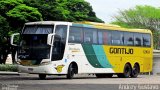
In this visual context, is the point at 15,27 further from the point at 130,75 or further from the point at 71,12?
the point at 130,75

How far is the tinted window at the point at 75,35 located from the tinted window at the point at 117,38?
343 centimetres

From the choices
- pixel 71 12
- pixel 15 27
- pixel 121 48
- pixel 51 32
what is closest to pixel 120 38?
pixel 121 48

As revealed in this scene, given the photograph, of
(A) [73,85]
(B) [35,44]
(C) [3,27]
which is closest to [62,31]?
(B) [35,44]

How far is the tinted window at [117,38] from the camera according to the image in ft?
99.5

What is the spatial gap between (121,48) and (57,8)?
14417 millimetres

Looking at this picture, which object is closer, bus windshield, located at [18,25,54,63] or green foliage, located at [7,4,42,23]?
bus windshield, located at [18,25,54,63]


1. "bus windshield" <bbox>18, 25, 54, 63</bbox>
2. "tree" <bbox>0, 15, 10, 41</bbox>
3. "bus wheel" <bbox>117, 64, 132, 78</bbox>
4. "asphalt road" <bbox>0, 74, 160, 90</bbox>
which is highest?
"tree" <bbox>0, 15, 10, 41</bbox>

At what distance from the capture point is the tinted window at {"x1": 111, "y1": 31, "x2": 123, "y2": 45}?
99.5ft

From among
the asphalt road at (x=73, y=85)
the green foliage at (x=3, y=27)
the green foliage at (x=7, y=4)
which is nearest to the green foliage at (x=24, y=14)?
the green foliage at (x=7, y=4)

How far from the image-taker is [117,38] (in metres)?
30.7

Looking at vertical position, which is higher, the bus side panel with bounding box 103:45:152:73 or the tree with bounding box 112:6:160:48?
the tree with bounding box 112:6:160:48

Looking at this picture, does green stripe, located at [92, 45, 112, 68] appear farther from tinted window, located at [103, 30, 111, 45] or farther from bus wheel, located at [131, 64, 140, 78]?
bus wheel, located at [131, 64, 140, 78]

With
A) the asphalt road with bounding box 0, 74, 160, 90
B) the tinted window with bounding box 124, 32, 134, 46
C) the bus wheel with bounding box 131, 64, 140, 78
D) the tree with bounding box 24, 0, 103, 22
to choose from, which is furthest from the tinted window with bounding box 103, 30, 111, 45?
the tree with bounding box 24, 0, 103, 22

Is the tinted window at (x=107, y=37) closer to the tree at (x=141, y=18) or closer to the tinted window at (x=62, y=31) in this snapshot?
the tinted window at (x=62, y=31)
